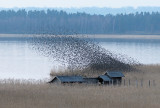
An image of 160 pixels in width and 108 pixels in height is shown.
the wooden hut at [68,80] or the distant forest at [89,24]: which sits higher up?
the distant forest at [89,24]

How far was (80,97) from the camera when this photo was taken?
19.4 m

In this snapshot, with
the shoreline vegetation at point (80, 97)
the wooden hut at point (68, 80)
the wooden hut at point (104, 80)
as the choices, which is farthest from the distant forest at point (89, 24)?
the shoreline vegetation at point (80, 97)

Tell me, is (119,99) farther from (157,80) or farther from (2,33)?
(2,33)

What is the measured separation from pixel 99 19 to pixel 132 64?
388 ft

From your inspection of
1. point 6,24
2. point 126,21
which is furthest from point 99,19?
point 6,24

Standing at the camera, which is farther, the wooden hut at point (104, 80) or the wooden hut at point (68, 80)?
the wooden hut at point (104, 80)

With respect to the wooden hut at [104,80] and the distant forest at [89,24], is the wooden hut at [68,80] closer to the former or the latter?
the wooden hut at [104,80]

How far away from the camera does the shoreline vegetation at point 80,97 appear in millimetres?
17266

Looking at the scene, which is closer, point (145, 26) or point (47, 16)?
point (145, 26)

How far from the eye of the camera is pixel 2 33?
144 metres

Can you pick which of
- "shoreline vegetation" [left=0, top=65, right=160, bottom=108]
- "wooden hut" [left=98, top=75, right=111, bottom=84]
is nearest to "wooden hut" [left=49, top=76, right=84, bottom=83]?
"shoreline vegetation" [left=0, top=65, right=160, bottom=108]

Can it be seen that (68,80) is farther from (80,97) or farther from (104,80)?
(80,97)

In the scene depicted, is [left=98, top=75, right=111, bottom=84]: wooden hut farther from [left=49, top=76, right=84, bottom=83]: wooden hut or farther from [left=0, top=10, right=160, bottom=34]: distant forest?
[left=0, top=10, right=160, bottom=34]: distant forest

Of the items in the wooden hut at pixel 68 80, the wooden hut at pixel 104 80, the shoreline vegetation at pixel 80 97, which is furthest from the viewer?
the wooden hut at pixel 104 80
